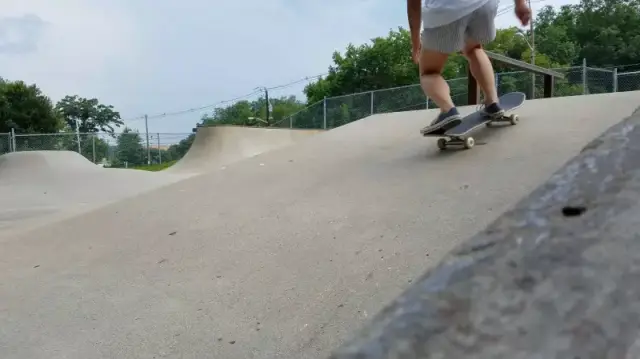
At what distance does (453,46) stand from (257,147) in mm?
11164

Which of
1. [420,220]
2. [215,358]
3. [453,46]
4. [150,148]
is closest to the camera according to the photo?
[215,358]

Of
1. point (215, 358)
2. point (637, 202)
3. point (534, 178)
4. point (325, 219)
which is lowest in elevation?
point (215, 358)

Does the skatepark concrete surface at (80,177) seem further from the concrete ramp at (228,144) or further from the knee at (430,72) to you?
the knee at (430,72)

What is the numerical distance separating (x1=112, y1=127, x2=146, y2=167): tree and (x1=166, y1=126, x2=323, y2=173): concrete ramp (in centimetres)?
607

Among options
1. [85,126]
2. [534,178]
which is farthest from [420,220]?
[85,126]

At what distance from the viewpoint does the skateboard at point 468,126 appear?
322 cm

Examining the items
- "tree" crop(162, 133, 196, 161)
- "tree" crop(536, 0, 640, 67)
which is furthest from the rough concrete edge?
"tree" crop(536, 0, 640, 67)

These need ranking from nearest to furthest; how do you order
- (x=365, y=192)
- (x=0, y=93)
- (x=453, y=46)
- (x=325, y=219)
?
1. (x=325, y=219)
2. (x=365, y=192)
3. (x=453, y=46)
4. (x=0, y=93)

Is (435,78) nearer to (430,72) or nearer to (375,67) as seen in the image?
(430,72)

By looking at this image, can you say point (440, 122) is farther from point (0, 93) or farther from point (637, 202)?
point (0, 93)

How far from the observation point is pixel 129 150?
20141mm

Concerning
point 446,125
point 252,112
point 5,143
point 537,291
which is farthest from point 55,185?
point 252,112

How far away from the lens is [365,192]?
106 inches

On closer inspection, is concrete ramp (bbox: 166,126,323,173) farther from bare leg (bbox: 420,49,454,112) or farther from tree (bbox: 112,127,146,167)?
bare leg (bbox: 420,49,454,112)
